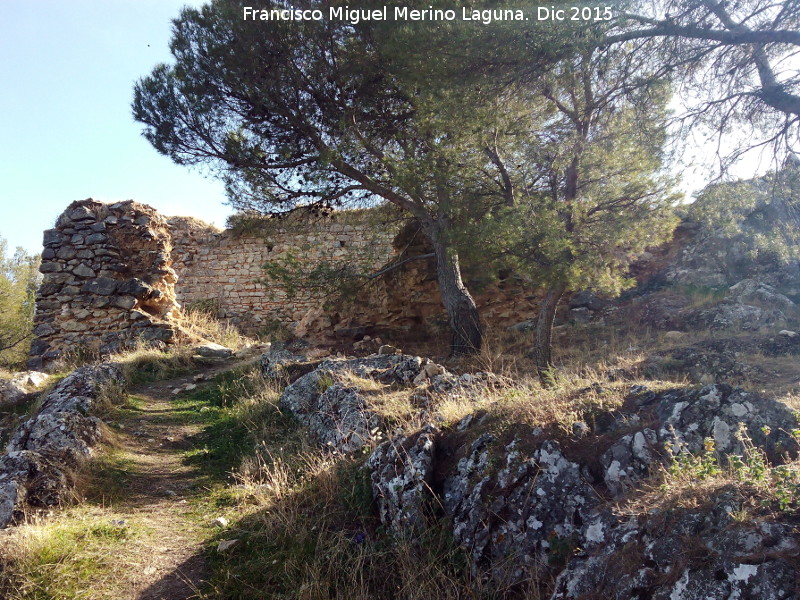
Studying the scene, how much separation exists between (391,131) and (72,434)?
713cm

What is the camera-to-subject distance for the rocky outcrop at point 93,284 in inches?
440

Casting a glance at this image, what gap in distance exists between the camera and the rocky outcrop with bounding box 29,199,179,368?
440 inches

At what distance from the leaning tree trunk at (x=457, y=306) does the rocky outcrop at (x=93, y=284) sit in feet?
17.6

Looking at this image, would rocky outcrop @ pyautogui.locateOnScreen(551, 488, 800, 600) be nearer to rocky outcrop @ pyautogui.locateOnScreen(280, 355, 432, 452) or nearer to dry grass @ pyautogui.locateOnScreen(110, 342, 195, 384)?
rocky outcrop @ pyautogui.locateOnScreen(280, 355, 432, 452)

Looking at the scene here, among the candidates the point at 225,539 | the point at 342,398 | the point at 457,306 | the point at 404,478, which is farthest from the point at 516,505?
the point at 457,306

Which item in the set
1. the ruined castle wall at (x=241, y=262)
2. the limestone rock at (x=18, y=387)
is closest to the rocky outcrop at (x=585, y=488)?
the limestone rock at (x=18, y=387)

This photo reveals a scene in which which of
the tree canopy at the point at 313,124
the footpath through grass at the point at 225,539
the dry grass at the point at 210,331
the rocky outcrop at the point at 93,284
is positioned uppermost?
the tree canopy at the point at 313,124

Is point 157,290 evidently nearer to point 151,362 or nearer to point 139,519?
point 151,362

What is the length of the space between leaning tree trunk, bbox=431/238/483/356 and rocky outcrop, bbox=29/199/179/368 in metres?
5.36

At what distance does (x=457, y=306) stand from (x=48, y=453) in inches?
275

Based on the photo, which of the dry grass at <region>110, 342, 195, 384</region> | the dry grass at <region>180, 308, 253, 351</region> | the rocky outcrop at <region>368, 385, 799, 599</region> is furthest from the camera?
the dry grass at <region>180, 308, 253, 351</region>

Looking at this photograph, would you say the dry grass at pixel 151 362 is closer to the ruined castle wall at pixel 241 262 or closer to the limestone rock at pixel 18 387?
the limestone rock at pixel 18 387

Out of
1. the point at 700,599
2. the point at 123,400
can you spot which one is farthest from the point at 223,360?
the point at 700,599

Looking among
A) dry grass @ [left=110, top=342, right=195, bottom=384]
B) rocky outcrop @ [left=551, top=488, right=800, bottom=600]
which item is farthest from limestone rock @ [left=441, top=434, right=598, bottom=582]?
dry grass @ [left=110, top=342, right=195, bottom=384]
